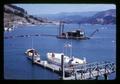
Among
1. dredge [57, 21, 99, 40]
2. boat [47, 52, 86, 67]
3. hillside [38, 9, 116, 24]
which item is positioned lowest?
boat [47, 52, 86, 67]

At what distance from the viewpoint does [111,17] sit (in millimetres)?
2730

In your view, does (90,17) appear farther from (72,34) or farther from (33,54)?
(33,54)

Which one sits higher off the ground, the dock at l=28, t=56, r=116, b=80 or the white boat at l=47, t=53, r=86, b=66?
the white boat at l=47, t=53, r=86, b=66

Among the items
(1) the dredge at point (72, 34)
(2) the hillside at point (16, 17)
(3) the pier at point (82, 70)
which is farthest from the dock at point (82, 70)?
(2) the hillside at point (16, 17)

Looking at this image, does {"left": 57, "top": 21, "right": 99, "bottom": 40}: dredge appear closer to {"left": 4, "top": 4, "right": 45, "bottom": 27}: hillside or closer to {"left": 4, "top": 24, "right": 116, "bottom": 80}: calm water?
{"left": 4, "top": 24, "right": 116, "bottom": 80}: calm water

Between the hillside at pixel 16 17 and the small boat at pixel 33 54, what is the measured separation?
23cm

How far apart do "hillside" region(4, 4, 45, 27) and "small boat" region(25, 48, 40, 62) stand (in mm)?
232

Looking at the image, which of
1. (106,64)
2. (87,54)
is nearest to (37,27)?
(87,54)

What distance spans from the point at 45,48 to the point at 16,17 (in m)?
0.34

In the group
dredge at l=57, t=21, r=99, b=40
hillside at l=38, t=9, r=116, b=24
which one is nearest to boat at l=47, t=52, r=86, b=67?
dredge at l=57, t=21, r=99, b=40

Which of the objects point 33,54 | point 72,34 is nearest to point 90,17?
point 72,34

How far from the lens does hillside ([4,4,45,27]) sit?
8.87 ft

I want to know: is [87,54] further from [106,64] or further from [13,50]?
[13,50]

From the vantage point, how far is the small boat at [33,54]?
8.90 feet
